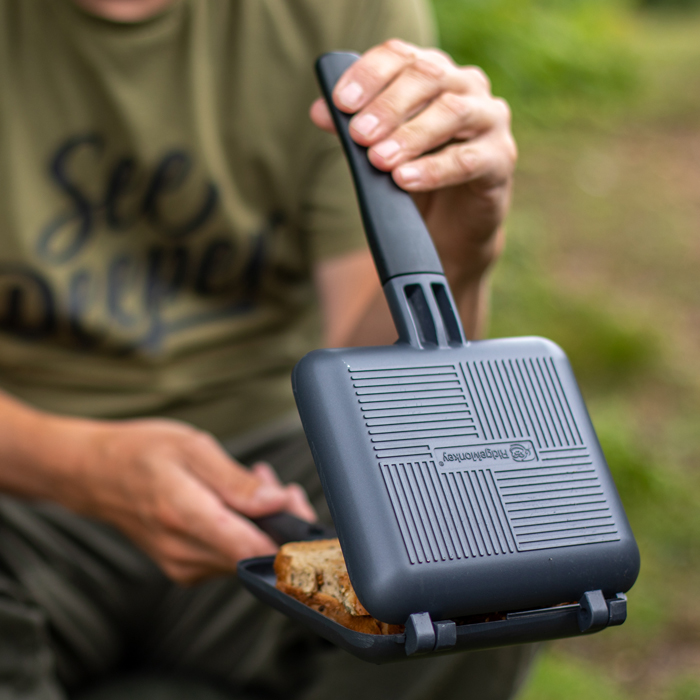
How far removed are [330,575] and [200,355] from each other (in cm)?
60

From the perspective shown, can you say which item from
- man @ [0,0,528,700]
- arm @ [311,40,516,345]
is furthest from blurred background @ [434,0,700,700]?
arm @ [311,40,516,345]

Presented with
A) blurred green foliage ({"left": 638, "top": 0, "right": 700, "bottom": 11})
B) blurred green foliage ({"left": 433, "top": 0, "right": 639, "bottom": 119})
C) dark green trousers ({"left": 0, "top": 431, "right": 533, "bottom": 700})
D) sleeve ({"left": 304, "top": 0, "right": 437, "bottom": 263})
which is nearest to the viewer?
dark green trousers ({"left": 0, "top": 431, "right": 533, "bottom": 700})

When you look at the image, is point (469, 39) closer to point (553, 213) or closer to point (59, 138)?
point (553, 213)

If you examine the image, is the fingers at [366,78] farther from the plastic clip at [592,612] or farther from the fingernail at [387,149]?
the plastic clip at [592,612]

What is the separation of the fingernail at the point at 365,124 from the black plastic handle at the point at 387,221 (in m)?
0.01

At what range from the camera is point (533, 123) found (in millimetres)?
3648

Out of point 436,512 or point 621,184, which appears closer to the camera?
point 436,512

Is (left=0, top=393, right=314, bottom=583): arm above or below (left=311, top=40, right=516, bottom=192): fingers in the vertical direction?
below

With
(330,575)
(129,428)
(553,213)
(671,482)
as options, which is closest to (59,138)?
(129,428)

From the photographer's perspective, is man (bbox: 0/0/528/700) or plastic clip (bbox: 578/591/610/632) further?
man (bbox: 0/0/528/700)

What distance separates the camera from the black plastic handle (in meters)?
0.73

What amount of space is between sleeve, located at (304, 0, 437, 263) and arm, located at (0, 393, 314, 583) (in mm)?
360

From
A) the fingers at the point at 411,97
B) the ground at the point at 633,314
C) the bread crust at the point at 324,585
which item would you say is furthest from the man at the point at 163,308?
the ground at the point at 633,314

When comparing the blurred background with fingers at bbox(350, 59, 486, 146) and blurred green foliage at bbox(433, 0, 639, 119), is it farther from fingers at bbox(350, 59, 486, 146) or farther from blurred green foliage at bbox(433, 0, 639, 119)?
fingers at bbox(350, 59, 486, 146)
